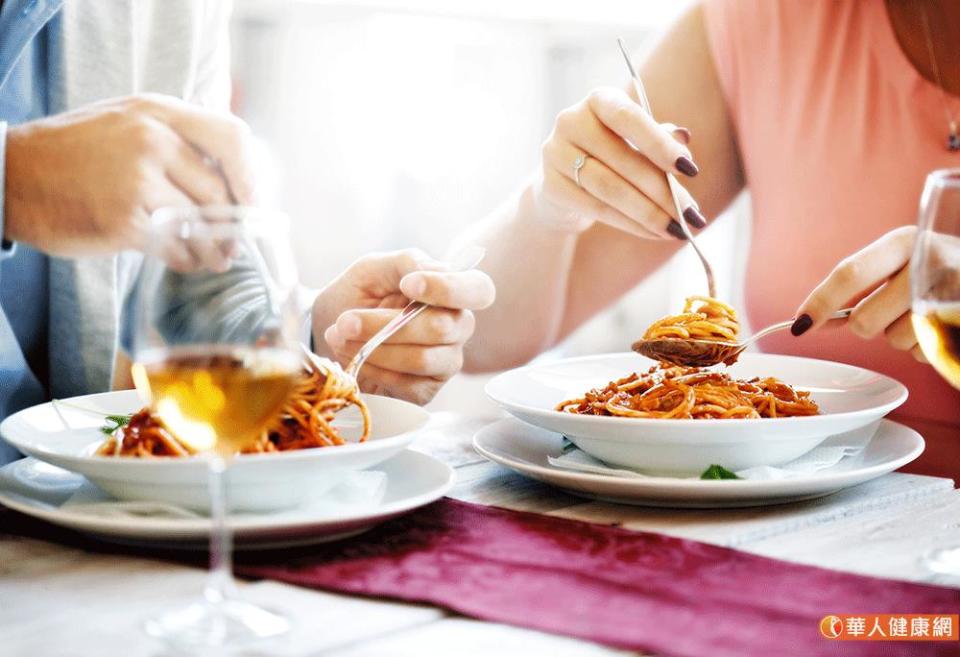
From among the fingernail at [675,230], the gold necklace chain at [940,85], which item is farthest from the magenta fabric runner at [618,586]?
the gold necklace chain at [940,85]

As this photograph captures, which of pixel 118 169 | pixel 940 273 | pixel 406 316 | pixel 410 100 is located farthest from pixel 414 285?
pixel 410 100

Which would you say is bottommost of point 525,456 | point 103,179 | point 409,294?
point 525,456

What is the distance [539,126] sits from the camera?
503 cm

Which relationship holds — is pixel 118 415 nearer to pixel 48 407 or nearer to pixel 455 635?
pixel 48 407

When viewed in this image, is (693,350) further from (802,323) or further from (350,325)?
(350,325)

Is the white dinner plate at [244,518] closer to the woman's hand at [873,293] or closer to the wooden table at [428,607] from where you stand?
the wooden table at [428,607]

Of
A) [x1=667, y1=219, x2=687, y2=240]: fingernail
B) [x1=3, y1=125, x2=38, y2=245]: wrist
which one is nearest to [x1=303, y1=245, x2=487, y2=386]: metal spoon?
[x1=667, y1=219, x2=687, y2=240]: fingernail

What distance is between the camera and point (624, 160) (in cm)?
137

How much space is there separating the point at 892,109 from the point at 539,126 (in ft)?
10.9

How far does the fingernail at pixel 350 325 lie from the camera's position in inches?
52.9

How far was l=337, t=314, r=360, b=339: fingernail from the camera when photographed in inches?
52.9

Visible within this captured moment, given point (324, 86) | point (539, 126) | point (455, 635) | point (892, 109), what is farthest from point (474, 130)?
point (455, 635)

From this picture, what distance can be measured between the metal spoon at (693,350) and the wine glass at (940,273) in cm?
34

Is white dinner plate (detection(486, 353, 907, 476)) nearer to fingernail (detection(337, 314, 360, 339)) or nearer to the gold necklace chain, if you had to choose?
fingernail (detection(337, 314, 360, 339))
